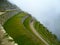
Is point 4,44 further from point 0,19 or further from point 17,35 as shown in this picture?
point 0,19

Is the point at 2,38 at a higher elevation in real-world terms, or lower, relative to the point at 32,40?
lower

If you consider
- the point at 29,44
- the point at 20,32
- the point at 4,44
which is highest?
the point at 20,32

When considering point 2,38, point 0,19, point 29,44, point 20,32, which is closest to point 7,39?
point 2,38

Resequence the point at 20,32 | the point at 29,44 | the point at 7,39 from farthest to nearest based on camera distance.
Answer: the point at 20,32
the point at 29,44
the point at 7,39

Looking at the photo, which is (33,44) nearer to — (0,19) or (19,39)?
(19,39)

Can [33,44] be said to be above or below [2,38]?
above

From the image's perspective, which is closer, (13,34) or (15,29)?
(13,34)

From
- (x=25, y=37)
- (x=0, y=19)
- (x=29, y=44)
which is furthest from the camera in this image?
(x=0, y=19)

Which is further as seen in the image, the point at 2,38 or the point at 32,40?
the point at 32,40

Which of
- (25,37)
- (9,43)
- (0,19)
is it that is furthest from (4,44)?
(0,19)
